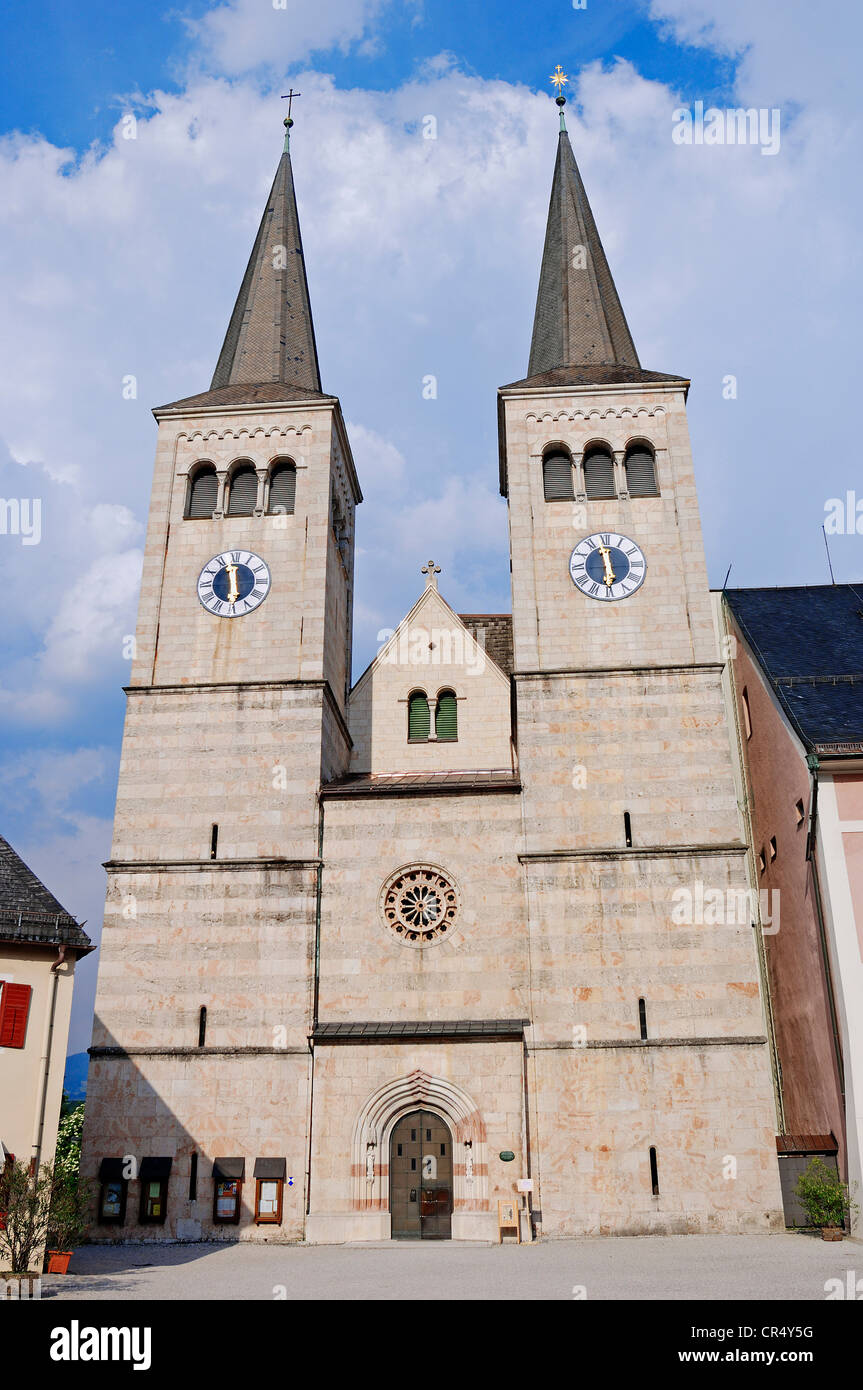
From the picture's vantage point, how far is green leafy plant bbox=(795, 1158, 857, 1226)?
2006 cm

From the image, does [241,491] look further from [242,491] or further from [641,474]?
[641,474]

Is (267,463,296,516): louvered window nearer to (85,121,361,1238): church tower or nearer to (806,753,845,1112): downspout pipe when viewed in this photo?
(85,121,361,1238): church tower

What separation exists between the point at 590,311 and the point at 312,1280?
27673mm

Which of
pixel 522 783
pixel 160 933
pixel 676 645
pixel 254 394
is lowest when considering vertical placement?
pixel 160 933

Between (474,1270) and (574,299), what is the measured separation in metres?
27.4

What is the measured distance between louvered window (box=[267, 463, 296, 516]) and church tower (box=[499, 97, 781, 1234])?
6.00 meters

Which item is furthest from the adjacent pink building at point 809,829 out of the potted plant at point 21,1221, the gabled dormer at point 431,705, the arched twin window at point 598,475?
the potted plant at point 21,1221

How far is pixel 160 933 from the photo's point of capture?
25.3 meters

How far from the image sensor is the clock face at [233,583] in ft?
95.4

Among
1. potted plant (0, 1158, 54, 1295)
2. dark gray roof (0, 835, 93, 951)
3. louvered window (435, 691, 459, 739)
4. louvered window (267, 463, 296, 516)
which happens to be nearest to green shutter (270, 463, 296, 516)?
louvered window (267, 463, 296, 516)

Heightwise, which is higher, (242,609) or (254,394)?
(254,394)

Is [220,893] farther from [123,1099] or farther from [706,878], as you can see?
[706,878]

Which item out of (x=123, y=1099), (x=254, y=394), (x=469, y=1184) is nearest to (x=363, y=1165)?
(x=469, y=1184)
